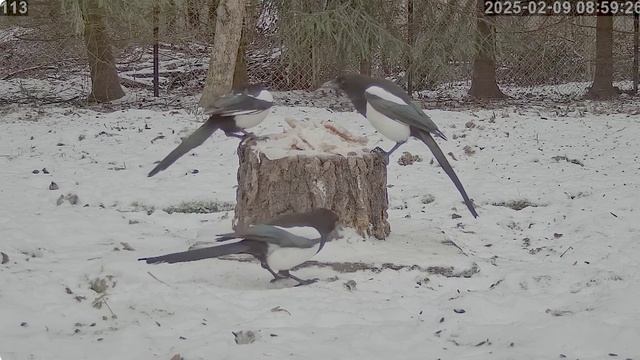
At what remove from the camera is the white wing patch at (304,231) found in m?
2.97

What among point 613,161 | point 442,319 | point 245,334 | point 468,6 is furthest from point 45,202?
point 468,6

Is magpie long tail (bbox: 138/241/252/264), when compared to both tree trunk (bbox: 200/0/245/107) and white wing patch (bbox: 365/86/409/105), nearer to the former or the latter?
white wing patch (bbox: 365/86/409/105)

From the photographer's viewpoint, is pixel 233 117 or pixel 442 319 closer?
pixel 442 319

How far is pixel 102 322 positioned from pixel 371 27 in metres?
6.55

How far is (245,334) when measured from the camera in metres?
2.45

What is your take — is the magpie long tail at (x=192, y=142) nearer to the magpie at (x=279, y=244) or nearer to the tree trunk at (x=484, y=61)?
the magpie at (x=279, y=244)

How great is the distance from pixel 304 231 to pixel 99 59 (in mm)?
6615

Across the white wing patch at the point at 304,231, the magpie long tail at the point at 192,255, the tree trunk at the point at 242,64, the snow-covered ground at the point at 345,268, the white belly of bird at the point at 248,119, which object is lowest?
the snow-covered ground at the point at 345,268

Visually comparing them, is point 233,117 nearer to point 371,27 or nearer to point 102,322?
point 102,322

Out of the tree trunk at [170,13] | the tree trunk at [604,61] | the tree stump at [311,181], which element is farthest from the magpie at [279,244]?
the tree trunk at [604,61]

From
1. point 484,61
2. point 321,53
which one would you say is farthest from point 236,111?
point 484,61

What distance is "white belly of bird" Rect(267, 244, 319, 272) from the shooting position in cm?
293

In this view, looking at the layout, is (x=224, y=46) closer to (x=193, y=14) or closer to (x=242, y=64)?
(x=242, y=64)

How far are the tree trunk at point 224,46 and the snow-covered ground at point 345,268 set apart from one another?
1.73 meters
